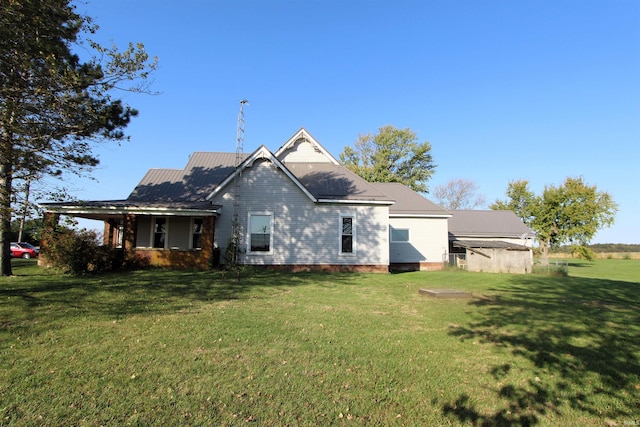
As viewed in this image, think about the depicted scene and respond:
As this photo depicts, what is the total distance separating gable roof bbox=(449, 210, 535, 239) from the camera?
28859mm

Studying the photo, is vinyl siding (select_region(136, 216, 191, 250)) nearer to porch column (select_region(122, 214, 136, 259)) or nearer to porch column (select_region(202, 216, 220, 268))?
porch column (select_region(122, 214, 136, 259))

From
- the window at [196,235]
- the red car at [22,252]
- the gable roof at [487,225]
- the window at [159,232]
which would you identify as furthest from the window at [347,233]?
the red car at [22,252]

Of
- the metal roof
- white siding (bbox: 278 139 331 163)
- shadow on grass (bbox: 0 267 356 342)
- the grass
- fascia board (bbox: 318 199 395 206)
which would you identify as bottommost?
the grass

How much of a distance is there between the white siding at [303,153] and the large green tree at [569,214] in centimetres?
3213

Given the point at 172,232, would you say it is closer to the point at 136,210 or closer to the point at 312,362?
the point at 136,210

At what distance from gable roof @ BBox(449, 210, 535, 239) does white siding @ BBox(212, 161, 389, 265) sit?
15.0 metres

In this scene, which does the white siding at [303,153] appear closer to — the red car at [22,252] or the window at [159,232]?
the window at [159,232]

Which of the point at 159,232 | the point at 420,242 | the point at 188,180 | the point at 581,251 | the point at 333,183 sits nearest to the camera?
the point at 159,232

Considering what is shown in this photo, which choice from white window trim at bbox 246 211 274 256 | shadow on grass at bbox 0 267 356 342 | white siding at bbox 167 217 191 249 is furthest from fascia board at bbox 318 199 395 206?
white siding at bbox 167 217 191 249

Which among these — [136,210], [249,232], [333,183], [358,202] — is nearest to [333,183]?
[333,183]

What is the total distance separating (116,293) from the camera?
9.48 meters

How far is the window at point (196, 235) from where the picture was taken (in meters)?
17.4

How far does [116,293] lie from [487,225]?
28.8m

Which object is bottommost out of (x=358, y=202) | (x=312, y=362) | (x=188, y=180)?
(x=312, y=362)
